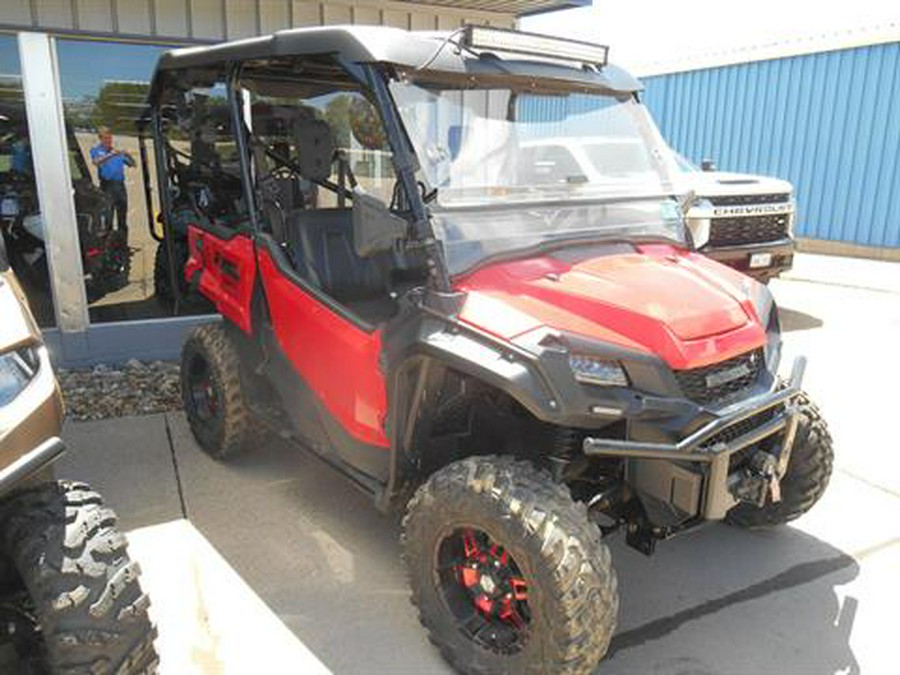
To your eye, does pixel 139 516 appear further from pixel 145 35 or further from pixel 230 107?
pixel 145 35

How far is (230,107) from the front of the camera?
3623 mm

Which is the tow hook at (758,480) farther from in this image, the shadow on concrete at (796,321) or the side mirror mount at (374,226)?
the shadow on concrete at (796,321)

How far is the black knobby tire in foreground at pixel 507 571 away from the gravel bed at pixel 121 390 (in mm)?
3025

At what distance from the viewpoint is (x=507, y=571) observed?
98.0 inches

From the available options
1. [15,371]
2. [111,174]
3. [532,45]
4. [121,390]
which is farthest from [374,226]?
→ [111,174]

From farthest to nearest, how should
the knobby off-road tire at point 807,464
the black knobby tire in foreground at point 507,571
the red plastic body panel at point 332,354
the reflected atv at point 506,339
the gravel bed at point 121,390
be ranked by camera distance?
1. the gravel bed at point 121,390
2. the knobby off-road tire at point 807,464
3. the red plastic body panel at point 332,354
4. the reflected atv at point 506,339
5. the black knobby tire in foreground at point 507,571

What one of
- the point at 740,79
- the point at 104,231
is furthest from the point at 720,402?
the point at 740,79

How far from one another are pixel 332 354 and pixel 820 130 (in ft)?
36.3

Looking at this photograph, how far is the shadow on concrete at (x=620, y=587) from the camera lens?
2.69 metres

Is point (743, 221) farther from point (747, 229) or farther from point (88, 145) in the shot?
point (88, 145)

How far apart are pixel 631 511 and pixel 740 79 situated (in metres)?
12.0

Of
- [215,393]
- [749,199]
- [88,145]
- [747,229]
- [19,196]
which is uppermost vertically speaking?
[88,145]

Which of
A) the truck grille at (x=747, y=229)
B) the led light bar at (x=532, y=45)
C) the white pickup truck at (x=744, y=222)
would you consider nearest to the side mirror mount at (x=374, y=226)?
the led light bar at (x=532, y=45)

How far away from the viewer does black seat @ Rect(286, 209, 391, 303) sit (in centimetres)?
363
